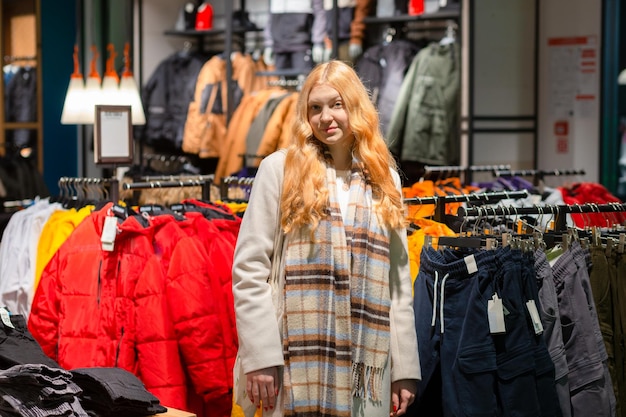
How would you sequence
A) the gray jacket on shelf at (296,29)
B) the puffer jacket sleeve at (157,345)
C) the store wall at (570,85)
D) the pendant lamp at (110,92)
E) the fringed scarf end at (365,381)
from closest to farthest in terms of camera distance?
1. the fringed scarf end at (365,381)
2. the puffer jacket sleeve at (157,345)
3. the pendant lamp at (110,92)
4. the gray jacket on shelf at (296,29)
5. the store wall at (570,85)

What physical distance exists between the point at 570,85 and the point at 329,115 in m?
5.33

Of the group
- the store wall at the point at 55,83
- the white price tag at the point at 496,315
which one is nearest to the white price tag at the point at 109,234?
the white price tag at the point at 496,315

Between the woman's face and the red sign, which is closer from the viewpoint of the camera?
the woman's face

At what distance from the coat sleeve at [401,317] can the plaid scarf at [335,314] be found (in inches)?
2.4

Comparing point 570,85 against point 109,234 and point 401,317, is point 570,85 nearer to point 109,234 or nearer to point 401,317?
point 109,234

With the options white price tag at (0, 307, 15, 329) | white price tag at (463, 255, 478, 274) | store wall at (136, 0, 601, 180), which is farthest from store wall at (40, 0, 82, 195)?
white price tag at (463, 255, 478, 274)

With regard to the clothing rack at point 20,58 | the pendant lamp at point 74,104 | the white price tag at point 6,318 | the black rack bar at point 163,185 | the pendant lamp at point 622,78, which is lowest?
the white price tag at point 6,318

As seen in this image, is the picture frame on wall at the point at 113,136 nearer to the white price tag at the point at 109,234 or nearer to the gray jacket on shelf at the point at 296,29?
the white price tag at the point at 109,234

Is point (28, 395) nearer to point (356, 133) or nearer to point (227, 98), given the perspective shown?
point (356, 133)

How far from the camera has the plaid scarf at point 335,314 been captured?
8.37 feet

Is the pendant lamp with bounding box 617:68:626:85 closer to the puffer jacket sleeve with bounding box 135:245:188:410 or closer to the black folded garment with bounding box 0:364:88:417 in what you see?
the puffer jacket sleeve with bounding box 135:245:188:410

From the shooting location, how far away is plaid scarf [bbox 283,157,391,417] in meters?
2.55

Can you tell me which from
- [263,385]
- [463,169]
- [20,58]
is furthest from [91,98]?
[263,385]

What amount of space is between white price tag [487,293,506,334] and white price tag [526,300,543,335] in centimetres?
10
